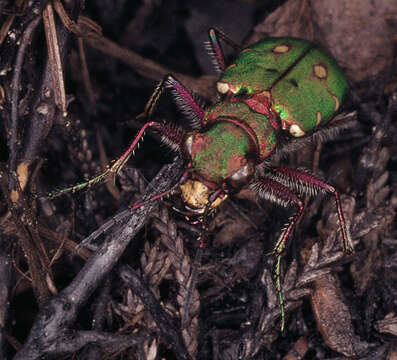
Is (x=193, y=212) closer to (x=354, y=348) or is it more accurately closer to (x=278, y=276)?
(x=278, y=276)

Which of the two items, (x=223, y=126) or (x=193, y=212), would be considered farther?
(x=223, y=126)

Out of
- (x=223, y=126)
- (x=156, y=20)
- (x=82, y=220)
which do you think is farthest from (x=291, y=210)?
(x=156, y=20)

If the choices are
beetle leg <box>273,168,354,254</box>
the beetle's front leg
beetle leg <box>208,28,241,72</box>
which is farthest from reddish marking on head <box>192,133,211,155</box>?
beetle leg <box>208,28,241,72</box>

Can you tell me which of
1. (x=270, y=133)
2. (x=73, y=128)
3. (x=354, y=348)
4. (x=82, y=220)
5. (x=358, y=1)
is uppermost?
(x=358, y=1)

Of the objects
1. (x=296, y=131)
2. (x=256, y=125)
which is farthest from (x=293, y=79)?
(x=256, y=125)

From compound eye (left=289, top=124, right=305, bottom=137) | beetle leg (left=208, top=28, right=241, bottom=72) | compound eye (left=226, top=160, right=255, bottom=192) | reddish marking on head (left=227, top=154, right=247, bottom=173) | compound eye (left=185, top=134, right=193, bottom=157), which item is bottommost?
compound eye (left=226, top=160, right=255, bottom=192)

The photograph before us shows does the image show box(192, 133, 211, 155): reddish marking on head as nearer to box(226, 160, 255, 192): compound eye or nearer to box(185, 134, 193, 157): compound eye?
box(185, 134, 193, 157): compound eye

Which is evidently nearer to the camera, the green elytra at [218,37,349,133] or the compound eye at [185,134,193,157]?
the compound eye at [185,134,193,157]
